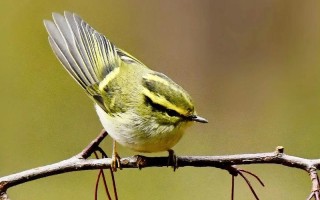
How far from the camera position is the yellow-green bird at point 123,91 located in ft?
5.01

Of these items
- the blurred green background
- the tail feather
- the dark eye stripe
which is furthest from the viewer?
the blurred green background

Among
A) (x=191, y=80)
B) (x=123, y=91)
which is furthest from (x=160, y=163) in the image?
(x=191, y=80)

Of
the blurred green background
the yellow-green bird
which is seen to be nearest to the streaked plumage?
the yellow-green bird

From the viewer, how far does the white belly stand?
60.2 inches

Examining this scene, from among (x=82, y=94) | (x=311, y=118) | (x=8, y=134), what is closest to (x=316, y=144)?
(x=311, y=118)

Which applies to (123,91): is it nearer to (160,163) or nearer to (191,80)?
(160,163)

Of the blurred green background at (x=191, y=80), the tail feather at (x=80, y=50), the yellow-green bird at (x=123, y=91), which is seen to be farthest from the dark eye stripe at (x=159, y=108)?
the blurred green background at (x=191, y=80)

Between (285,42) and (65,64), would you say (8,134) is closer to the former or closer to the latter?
(285,42)

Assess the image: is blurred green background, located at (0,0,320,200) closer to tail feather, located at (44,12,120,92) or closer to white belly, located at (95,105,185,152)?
tail feather, located at (44,12,120,92)

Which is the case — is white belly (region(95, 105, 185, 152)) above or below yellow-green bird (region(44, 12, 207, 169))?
below

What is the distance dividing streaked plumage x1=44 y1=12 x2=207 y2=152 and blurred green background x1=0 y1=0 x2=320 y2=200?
145 cm

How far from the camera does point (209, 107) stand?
11.5 feet

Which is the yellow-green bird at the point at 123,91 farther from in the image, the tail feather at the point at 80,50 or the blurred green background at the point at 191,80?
the blurred green background at the point at 191,80

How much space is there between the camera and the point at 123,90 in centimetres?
169
